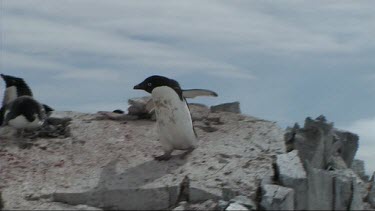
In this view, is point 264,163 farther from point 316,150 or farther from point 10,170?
point 10,170

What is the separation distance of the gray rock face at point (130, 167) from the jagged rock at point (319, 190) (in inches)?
23.3

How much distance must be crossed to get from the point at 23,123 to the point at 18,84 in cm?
224

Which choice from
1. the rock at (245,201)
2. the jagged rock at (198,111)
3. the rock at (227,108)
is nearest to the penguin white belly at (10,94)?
the jagged rock at (198,111)

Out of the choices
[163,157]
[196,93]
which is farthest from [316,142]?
[163,157]

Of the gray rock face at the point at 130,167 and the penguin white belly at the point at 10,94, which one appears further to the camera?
the penguin white belly at the point at 10,94

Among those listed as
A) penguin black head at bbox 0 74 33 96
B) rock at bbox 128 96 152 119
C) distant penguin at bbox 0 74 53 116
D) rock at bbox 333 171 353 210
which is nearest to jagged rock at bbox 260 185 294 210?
rock at bbox 333 171 353 210

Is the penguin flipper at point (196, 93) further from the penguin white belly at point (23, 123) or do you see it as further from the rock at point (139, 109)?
the penguin white belly at point (23, 123)

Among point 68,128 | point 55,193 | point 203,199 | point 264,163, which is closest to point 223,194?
point 203,199

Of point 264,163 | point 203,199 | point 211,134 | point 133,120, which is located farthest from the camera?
point 133,120

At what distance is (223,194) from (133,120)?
12.1 ft

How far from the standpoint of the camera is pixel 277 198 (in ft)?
28.7

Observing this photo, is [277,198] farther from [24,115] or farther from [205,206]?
[24,115]

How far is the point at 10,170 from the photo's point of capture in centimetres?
1046

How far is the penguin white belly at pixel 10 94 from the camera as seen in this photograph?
46.4 ft
